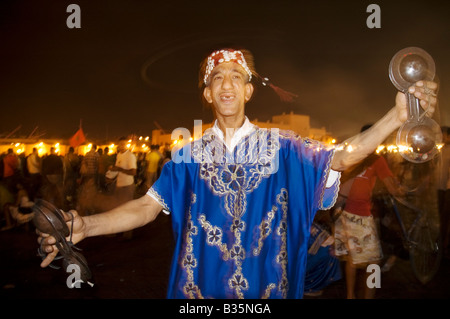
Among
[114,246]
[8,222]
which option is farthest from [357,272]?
[8,222]

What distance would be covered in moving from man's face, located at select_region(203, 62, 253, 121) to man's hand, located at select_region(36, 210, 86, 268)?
1.03 meters

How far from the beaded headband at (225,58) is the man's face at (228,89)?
23 mm

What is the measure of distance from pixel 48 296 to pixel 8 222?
462 cm

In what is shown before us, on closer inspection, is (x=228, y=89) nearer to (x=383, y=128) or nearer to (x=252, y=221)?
(x=252, y=221)

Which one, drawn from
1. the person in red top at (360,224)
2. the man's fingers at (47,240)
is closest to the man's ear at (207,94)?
the man's fingers at (47,240)

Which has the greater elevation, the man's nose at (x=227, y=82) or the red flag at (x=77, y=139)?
the red flag at (x=77, y=139)

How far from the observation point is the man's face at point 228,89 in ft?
6.91

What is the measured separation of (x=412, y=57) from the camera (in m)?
1.63

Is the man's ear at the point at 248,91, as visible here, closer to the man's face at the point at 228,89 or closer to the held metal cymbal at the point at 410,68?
the man's face at the point at 228,89

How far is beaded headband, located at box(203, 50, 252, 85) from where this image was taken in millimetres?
2162

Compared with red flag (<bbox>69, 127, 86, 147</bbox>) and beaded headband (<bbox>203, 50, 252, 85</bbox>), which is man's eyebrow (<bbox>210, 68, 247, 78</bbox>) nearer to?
beaded headband (<bbox>203, 50, 252, 85</bbox>)

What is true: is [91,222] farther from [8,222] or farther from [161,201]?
[8,222]

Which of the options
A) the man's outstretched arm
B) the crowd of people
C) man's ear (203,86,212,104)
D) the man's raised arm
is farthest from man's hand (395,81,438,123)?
the crowd of people

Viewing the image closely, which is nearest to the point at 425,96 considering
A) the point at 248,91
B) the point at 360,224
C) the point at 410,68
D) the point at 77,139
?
the point at 410,68
